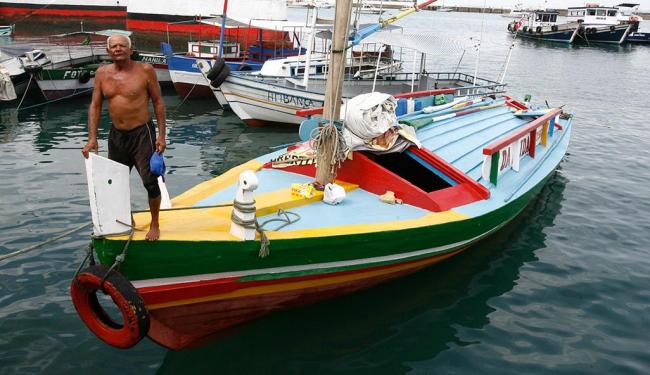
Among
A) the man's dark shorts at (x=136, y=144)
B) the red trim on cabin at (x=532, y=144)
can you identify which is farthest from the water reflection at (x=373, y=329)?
the red trim on cabin at (x=532, y=144)

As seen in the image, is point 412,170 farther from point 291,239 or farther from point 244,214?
point 244,214

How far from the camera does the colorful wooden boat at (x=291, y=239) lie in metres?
4.92

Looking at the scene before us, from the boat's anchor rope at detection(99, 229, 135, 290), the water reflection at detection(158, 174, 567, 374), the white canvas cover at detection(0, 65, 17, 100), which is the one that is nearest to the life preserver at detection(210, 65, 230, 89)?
the white canvas cover at detection(0, 65, 17, 100)

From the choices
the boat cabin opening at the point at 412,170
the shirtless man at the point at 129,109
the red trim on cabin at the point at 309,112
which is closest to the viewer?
the shirtless man at the point at 129,109

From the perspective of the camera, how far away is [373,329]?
21.0 feet

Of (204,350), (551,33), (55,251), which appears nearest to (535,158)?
(204,350)

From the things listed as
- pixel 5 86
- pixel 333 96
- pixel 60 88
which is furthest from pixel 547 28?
pixel 333 96

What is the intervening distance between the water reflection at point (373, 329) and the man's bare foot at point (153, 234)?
66.8 inches

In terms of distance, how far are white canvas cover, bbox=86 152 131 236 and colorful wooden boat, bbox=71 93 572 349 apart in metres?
0.12

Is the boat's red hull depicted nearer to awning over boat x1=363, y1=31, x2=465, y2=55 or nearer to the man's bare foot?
the man's bare foot

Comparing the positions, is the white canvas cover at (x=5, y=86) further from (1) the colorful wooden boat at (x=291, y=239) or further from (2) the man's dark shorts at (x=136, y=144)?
(2) the man's dark shorts at (x=136, y=144)

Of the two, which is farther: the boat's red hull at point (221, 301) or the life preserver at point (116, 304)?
the boat's red hull at point (221, 301)

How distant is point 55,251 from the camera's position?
8031mm

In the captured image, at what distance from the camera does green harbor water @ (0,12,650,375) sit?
584cm
